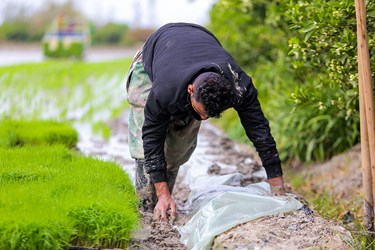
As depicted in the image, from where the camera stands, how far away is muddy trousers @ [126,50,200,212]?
3994 millimetres

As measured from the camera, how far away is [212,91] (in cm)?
328

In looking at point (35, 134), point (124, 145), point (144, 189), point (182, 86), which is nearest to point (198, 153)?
point (124, 145)

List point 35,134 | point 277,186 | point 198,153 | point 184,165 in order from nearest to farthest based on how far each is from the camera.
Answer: point 277,186
point 35,134
point 184,165
point 198,153

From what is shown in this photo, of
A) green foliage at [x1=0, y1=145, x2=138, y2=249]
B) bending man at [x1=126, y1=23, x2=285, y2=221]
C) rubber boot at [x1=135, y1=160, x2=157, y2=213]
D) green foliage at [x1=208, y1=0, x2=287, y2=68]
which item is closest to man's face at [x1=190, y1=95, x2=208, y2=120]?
bending man at [x1=126, y1=23, x2=285, y2=221]

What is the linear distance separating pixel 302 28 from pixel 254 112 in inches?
31.0

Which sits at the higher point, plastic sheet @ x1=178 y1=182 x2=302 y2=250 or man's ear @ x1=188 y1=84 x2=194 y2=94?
man's ear @ x1=188 y1=84 x2=194 y2=94

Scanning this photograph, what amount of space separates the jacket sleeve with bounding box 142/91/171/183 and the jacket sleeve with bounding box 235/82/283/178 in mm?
436

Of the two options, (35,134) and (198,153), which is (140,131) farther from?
(198,153)

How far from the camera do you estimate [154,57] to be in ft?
12.4

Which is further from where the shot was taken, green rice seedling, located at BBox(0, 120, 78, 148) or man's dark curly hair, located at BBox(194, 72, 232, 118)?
green rice seedling, located at BBox(0, 120, 78, 148)

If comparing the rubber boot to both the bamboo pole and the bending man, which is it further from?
the bamboo pole

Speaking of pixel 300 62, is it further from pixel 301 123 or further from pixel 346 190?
pixel 301 123

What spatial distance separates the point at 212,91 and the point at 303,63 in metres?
1.53

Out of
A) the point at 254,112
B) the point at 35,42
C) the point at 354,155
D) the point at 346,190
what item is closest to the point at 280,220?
the point at 254,112
